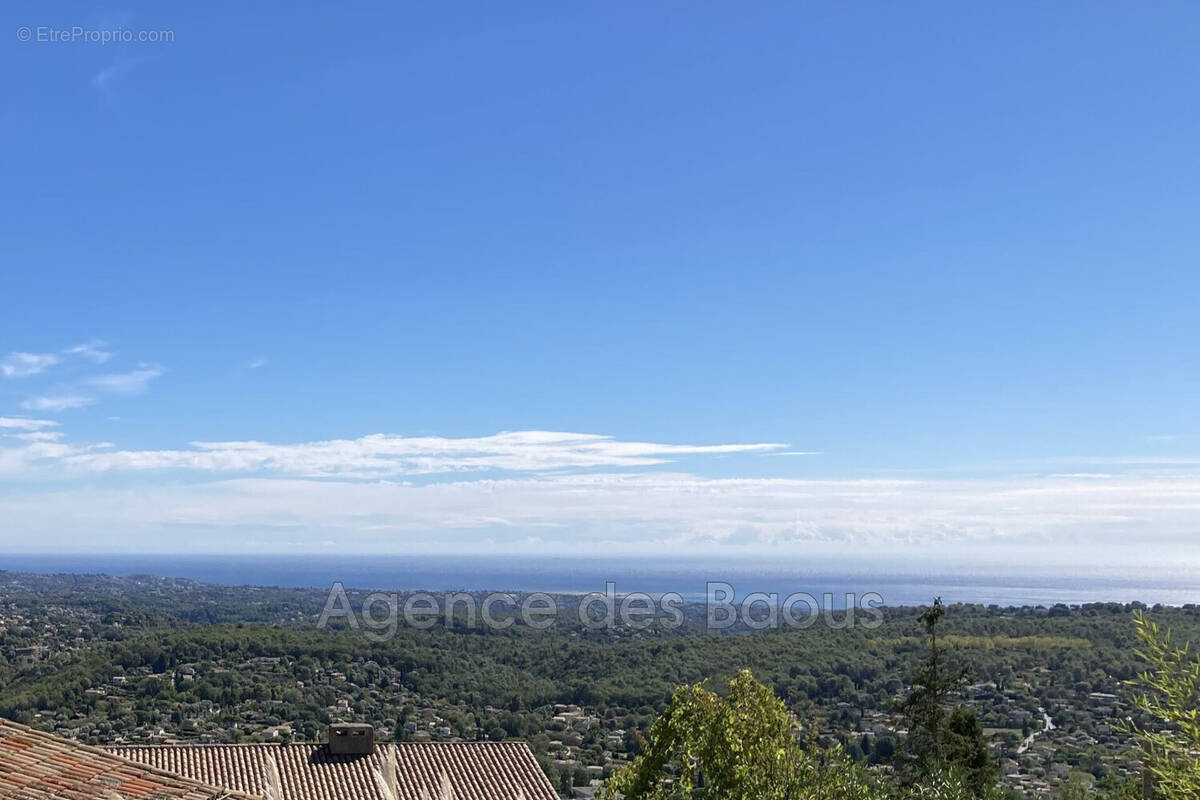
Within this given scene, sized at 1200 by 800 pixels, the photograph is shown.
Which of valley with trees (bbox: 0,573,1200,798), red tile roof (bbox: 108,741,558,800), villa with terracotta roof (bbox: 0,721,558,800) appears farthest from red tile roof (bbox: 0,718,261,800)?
valley with trees (bbox: 0,573,1200,798)

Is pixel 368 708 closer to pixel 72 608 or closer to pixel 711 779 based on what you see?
pixel 711 779

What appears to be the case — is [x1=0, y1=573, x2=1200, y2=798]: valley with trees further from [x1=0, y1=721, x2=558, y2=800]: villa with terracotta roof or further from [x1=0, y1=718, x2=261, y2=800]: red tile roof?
[x1=0, y1=718, x2=261, y2=800]: red tile roof

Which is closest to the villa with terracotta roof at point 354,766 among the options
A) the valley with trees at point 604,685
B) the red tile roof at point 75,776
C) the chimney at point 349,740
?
the chimney at point 349,740

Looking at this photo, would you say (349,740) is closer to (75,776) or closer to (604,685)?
(75,776)

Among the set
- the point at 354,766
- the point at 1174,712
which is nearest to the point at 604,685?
the point at 354,766

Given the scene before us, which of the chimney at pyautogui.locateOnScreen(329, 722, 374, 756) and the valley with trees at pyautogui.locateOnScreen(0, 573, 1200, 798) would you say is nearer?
the chimney at pyautogui.locateOnScreen(329, 722, 374, 756)
